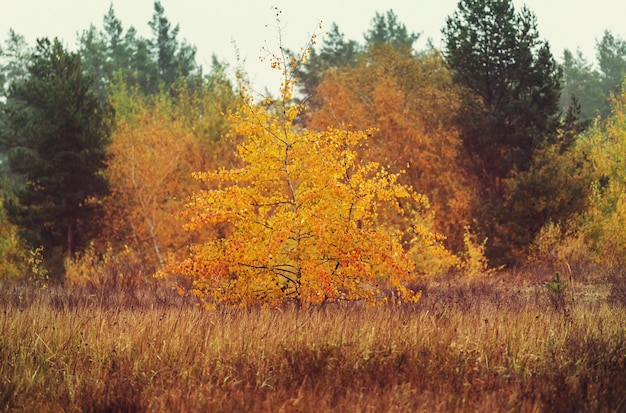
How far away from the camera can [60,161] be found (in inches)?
998

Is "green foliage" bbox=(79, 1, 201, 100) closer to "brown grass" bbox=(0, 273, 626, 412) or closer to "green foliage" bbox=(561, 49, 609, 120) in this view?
"green foliage" bbox=(561, 49, 609, 120)

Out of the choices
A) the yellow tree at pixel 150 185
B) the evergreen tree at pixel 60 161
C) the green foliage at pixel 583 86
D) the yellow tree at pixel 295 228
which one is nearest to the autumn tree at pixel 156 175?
the yellow tree at pixel 150 185

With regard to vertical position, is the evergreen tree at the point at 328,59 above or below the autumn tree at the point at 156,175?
above

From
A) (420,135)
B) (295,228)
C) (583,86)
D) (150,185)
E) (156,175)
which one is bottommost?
(295,228)

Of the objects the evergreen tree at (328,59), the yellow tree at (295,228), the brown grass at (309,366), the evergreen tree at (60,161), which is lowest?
the brown grass at (309,366)

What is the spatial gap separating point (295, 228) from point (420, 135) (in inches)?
715

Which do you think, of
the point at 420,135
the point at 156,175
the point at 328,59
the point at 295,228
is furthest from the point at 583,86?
the point at 295,228

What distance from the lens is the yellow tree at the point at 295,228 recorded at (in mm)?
9570

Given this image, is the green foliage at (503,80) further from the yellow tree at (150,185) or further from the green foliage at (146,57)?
the green foliage at (146,57)

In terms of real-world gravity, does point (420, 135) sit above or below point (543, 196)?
above

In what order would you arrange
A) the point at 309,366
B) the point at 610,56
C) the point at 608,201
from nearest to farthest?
the point at 309,366 → the point at 608,201 → the point at 610,56

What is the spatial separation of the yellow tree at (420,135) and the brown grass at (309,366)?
1871 cm

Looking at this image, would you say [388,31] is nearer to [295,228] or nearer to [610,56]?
[610,56]

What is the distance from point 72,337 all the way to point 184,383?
1803 millimetres
